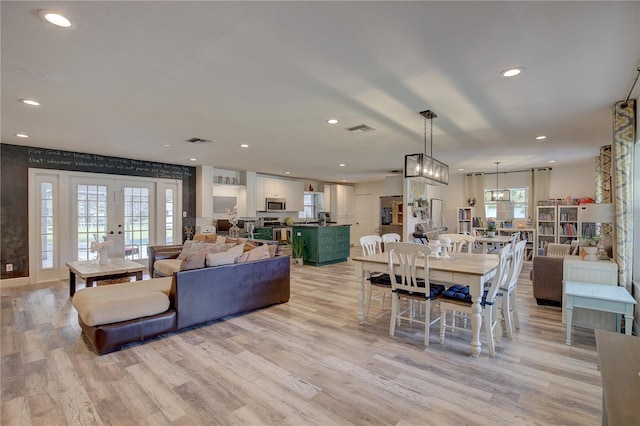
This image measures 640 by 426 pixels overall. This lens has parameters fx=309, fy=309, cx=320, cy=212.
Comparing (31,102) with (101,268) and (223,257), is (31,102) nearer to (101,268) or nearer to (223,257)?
(101,268)

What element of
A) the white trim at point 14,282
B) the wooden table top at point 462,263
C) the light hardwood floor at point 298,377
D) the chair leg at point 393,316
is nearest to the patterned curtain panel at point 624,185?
the light hardwood floor at point 298,377

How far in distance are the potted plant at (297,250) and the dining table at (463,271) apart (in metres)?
3.68

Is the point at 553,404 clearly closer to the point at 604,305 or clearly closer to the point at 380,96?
the point at 604,305

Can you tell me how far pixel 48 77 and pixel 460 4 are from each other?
316 cm

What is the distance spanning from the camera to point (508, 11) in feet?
5.73

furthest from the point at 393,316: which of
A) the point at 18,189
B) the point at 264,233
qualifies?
the point at 18,189

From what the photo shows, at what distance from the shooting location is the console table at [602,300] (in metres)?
2.76

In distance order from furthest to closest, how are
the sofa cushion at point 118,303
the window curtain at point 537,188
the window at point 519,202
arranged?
the window at point 519,202, the window curtain at point 537,188, the sofa cushion at point 118,303

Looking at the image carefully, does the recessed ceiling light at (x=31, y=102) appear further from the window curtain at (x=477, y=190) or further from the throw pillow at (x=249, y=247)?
the window curtain at (x=477, y=190)

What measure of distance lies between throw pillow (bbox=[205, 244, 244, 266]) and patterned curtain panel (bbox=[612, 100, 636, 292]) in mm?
4271

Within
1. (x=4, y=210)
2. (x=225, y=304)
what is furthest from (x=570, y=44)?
(x=4, y=210)

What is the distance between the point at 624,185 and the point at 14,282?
8816 millimetres

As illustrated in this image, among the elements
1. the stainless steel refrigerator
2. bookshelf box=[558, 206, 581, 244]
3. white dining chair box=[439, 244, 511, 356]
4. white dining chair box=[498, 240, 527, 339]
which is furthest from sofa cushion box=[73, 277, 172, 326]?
bookshelf box=[558, 206, 581, 244]

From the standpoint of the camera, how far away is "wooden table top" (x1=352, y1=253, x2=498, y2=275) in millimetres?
2944
